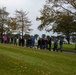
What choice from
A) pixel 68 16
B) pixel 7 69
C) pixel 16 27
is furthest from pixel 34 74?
pixel 16 27

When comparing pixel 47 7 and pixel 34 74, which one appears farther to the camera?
pixel 47 7

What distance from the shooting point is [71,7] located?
47750mm

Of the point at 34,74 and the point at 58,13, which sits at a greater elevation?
the point at 58,13

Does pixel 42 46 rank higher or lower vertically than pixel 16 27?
lower

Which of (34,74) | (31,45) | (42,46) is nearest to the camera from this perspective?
(34,74)

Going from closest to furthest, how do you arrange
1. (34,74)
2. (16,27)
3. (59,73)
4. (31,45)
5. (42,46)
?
(34,74), (59,73), (42,46), (31,45), (16,27)

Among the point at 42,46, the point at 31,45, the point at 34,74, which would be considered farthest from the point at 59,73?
the point at 31,45

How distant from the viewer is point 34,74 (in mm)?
14734

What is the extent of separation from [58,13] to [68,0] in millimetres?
3048

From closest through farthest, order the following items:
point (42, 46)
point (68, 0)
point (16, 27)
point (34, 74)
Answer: point (34, 74)
point (42, 46)
point (68, 0)
point (16, 27)

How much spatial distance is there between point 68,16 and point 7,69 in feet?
109

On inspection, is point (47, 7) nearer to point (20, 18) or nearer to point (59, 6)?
point (59, 6)

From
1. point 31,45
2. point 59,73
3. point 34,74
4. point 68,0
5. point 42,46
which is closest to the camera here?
point 34,74

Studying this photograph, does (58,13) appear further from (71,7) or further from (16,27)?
(16,27)
